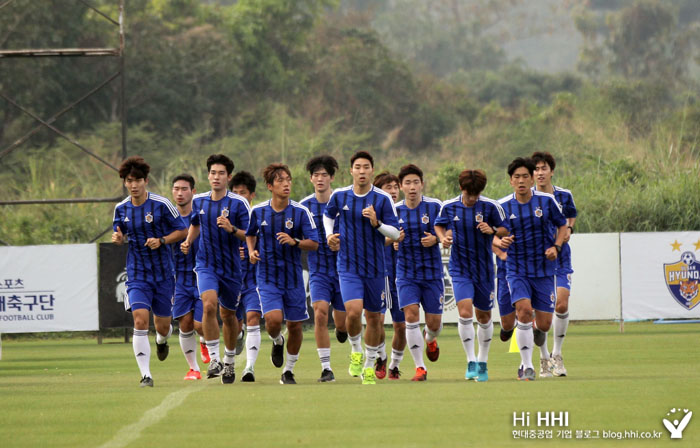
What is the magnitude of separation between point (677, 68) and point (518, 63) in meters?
23.8

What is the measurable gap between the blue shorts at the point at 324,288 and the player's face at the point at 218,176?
139 centimetres

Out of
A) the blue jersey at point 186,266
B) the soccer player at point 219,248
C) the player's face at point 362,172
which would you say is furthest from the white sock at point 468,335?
the blue jersey at point 186,266

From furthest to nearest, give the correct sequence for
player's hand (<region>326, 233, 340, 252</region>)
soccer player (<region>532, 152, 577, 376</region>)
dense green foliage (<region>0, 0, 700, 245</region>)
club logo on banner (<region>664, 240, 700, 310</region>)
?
dense green foliage (<region>0, 0, 700, 245</region>) → club logo on banner (<region>664, 240, 700, 310</region>) → soccer player (<region>532, 152, 577, 376</region>) → player's hand (<region>326, 233, 340, 252</region>)

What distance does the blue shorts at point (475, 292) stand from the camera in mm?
13672

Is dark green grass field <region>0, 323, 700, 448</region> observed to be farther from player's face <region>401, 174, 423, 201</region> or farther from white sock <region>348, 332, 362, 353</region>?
player's face <region>401, 174, 423, 201</region>

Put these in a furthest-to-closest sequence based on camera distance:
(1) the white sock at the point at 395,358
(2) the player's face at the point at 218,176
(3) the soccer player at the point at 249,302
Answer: (1) the white sock at the point at 395,358 → (2) the player's face at the point at 218,176 → (3) the soccer player at the point at 249,302

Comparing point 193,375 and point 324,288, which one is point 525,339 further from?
point 193,375

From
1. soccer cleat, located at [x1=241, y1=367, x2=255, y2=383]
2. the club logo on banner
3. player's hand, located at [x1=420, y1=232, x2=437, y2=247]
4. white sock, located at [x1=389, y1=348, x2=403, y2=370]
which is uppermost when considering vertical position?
player's hand, located at [x1=420, y1=232, x2=437, y2=247]

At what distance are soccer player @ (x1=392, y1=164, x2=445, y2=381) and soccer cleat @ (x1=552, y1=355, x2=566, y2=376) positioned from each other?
1354mm

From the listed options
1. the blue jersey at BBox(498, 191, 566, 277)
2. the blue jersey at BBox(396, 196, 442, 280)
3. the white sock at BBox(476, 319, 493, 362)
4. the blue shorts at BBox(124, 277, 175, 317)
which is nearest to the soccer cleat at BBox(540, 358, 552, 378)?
the white sock at BBox(476, 319, 493, 362)

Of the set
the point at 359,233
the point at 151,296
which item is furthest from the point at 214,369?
the point at 359,233

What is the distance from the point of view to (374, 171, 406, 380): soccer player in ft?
47.7

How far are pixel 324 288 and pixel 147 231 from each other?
6.55ft

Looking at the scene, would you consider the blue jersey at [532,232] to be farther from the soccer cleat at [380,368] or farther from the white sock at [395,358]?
the soccer cleat at [380,368]
